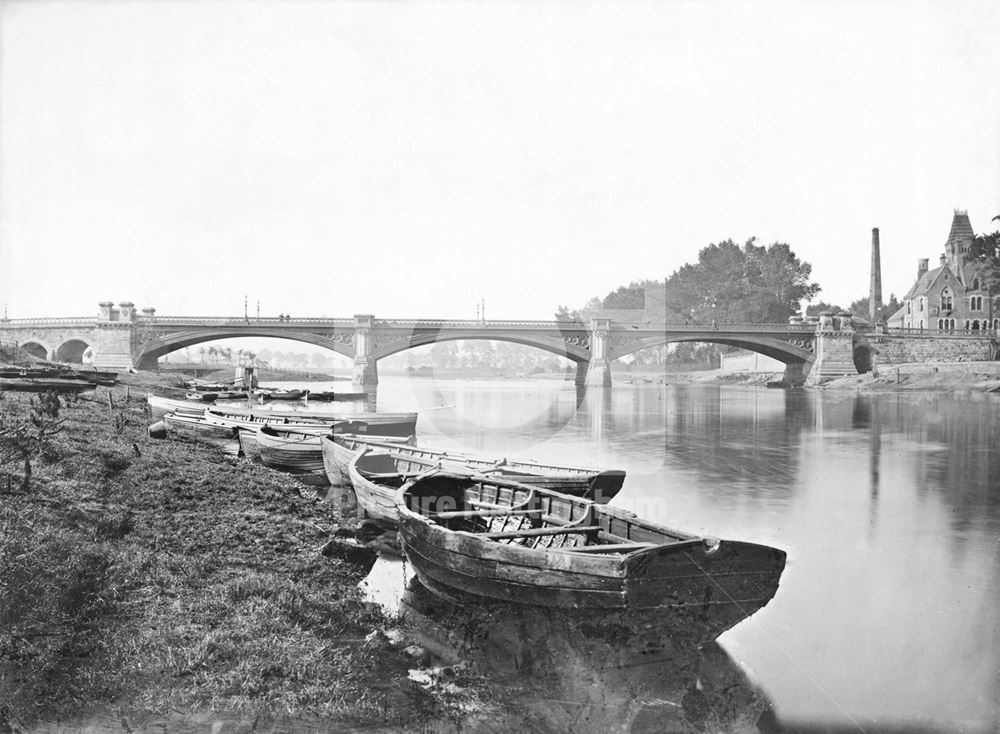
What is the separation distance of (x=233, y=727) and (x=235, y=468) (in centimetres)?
1291

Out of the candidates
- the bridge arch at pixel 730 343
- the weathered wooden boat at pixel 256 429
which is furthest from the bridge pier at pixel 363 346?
the weathered wooden boat at pixel 256 429

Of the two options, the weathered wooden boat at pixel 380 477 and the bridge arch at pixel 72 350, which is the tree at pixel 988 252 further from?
the bridge arch at pixel 72 350

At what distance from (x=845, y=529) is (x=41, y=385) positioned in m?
21.4

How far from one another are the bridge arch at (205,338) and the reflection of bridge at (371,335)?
0.09m

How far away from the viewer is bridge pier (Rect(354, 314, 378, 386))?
65.6 meters

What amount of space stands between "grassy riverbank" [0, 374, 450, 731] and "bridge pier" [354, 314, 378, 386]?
53462 mm

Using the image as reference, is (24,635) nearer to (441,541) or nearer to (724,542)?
(441,541)

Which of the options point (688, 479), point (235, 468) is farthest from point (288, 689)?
point (688, 479)

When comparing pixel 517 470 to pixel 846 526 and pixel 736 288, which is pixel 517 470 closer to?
pixel 846 526

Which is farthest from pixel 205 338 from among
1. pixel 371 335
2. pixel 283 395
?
pixel 283 395

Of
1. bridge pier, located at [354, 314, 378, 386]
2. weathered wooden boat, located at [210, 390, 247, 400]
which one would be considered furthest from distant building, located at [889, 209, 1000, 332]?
weathered wooden boat, located at [210, 390, 247, 400]

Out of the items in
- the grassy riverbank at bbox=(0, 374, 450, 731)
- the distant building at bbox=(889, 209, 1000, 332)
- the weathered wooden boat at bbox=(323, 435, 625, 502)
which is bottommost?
the grassy riverbank at bbox=(0, 374, 450, 731)

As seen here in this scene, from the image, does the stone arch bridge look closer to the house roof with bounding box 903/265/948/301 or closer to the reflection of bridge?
the reflection of bridge

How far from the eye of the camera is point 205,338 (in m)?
64.9
